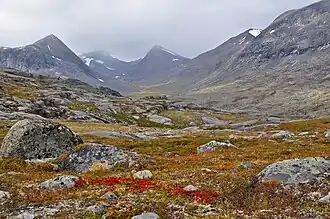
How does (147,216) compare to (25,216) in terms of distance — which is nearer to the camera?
(147,216)

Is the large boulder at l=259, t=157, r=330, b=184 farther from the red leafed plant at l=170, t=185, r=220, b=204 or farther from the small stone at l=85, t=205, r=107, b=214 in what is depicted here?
the small stone at l=85, t=205, r=107, b=214

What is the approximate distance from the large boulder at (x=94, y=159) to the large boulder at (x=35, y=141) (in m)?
8.09

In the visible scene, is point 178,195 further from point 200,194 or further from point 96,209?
point 96,209

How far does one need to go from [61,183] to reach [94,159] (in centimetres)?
958

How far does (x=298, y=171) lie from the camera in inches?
968

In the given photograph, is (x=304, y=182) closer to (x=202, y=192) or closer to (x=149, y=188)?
(x=202, y=192)

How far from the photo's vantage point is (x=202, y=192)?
76.3ft

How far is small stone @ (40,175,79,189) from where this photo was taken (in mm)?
25062

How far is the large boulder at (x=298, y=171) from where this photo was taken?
23913mm

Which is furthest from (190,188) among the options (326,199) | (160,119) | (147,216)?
(160,119)

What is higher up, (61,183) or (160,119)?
(61,183)

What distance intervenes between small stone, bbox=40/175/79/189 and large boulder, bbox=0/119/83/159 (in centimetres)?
1692

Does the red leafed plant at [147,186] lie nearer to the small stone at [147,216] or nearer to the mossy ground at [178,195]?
the mossy ground at [178,195]

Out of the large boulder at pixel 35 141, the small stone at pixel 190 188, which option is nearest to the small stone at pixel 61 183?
the small stone at pixel 190 188
